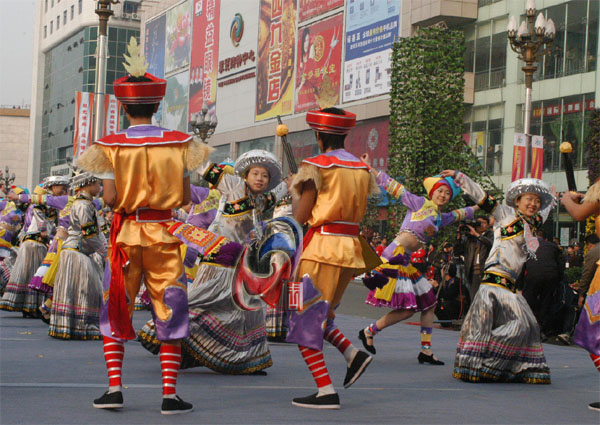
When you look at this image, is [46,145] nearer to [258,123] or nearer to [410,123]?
[258,123]

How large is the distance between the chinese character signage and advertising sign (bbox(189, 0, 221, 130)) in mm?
7704

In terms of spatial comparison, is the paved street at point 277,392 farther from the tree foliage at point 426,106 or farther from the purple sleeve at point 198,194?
the tree foliage at point 426,106

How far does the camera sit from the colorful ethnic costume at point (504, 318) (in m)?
8.20

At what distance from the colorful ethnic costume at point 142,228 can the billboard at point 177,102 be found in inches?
2518

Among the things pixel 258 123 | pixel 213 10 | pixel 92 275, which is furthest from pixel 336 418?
pixel 213 10

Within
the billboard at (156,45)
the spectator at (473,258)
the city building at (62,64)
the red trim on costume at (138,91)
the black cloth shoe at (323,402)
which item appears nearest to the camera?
the red trim on costume at (138,91)

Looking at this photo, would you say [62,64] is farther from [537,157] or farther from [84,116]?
[537,157]

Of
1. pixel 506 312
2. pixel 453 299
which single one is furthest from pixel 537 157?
pixel 506 312

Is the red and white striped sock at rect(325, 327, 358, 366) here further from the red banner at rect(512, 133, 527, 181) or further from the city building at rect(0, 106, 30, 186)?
the city building at rect(0, 106, 30, 186)

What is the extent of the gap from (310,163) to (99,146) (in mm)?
1371

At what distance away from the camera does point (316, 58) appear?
51.8 metres

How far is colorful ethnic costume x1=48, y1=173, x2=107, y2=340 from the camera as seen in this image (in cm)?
1100

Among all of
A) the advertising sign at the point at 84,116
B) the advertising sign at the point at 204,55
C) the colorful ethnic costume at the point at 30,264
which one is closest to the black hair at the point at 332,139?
the colorful ethnic costume at the point at 30,264

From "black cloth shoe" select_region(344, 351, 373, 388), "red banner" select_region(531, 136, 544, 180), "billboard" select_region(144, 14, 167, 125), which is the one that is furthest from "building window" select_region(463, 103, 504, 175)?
"billboard" select_region(144, 14, 167, 125)
